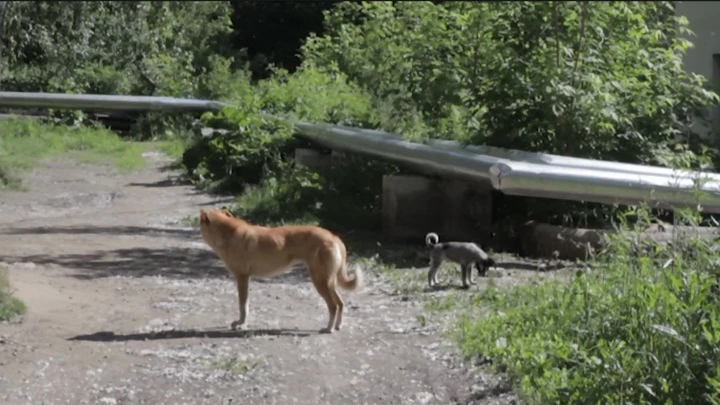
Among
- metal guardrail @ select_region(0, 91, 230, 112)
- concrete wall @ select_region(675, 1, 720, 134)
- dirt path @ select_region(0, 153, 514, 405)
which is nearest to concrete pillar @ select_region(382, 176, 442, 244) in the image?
dirt path @ select_region(0, 153, 514, 405)

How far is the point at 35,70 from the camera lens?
83.1ft

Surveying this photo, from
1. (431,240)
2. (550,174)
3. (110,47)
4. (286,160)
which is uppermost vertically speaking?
(110,47)

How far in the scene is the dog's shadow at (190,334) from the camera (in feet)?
29.5

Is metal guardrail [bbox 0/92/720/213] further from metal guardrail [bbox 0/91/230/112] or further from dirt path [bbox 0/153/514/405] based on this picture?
metal guardrail [bbox 0/91/230/112]

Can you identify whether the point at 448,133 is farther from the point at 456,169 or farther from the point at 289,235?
the point at 289,235

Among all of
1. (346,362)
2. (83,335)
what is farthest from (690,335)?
(83,335)

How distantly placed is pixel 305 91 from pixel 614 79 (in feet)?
26.0

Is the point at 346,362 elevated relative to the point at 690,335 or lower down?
lower down

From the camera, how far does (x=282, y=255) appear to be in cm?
942

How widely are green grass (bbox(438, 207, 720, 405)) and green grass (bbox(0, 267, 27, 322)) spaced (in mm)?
3113

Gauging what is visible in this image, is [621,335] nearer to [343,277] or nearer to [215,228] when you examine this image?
[343,277]

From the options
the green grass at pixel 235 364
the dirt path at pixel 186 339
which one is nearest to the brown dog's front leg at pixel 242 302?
the dirt path at pixel 186 339

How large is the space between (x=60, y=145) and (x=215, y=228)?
52.1 feet

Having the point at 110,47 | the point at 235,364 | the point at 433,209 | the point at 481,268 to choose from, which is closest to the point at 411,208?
the point at 433,209
